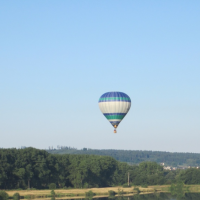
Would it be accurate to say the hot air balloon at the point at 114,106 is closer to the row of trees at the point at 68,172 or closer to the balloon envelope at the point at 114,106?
the balloon envelope at the point at 114,106

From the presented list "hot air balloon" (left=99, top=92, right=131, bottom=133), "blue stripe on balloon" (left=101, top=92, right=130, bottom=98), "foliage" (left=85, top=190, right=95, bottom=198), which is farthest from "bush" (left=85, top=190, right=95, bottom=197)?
"blue stripe on balloon" (left=101, top=92, right=130, bottom=98)

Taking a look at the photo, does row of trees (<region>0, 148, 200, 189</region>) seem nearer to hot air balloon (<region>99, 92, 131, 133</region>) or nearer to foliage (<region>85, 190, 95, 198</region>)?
foliage (<region>85, 190, 95, 198</region>)

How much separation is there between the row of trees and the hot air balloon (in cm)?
2391

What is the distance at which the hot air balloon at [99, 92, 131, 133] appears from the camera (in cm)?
7031

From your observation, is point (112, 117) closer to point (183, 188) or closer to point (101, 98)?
point (101, 98)

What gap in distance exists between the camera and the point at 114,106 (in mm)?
70250

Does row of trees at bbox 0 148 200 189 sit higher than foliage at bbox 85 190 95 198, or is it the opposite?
row of trees at bbox 0 148 200 189

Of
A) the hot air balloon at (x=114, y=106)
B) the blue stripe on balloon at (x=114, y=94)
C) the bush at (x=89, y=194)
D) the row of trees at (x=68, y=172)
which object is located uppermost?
the blue stripe on balloon at (x=114, y=94)

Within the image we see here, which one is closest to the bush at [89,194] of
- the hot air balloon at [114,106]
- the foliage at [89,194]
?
the foliage at [89,194]

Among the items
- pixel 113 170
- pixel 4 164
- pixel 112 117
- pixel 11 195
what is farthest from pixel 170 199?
pixel 113 170

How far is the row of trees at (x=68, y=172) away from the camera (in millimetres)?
88750

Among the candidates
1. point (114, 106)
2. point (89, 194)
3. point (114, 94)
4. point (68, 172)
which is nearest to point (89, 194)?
point (89, 194)

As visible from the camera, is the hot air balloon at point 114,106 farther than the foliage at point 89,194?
No

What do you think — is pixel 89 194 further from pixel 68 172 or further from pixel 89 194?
pixel 68 172
